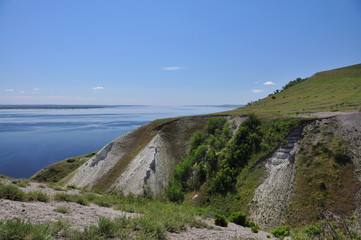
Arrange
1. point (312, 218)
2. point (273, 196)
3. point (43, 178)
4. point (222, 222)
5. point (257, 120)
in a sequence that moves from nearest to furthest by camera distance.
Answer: point (222, 222) < point (312, 218) < point (273, 196) < point (257, 120) < point (43, 178)

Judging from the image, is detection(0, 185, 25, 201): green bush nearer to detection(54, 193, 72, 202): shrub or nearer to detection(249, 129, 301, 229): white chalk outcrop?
detection(54, 193, 72, 202): shrub

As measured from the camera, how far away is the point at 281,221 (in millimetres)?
22719

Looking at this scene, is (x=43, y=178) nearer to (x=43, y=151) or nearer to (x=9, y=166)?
(x=9, y=166)

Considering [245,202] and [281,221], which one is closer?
[281,221]

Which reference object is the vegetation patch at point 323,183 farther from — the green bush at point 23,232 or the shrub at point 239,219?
the green bush at point 23,232

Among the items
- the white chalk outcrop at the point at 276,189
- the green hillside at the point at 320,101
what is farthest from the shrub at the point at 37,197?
the green hillside at the point at 320,101

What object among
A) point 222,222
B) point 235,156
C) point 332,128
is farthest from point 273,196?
point 332,128

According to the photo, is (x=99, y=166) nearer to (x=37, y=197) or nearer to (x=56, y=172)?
(x=56, y=172)

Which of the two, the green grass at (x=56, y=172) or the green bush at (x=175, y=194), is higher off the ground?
the green bush at (x=175, y=194)

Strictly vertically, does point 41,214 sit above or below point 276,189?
above

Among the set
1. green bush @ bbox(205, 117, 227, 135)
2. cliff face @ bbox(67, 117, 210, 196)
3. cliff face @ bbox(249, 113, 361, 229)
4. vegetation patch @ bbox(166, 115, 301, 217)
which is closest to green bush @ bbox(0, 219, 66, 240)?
vegetation patch @ bbox(166, 115, 301, 217)

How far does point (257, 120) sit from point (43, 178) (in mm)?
53332

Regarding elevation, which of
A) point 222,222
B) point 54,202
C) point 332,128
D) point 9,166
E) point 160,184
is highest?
point 332,128

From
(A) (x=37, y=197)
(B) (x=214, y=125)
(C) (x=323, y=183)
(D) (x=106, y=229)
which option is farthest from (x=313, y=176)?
(A) (x=37, y=197)
